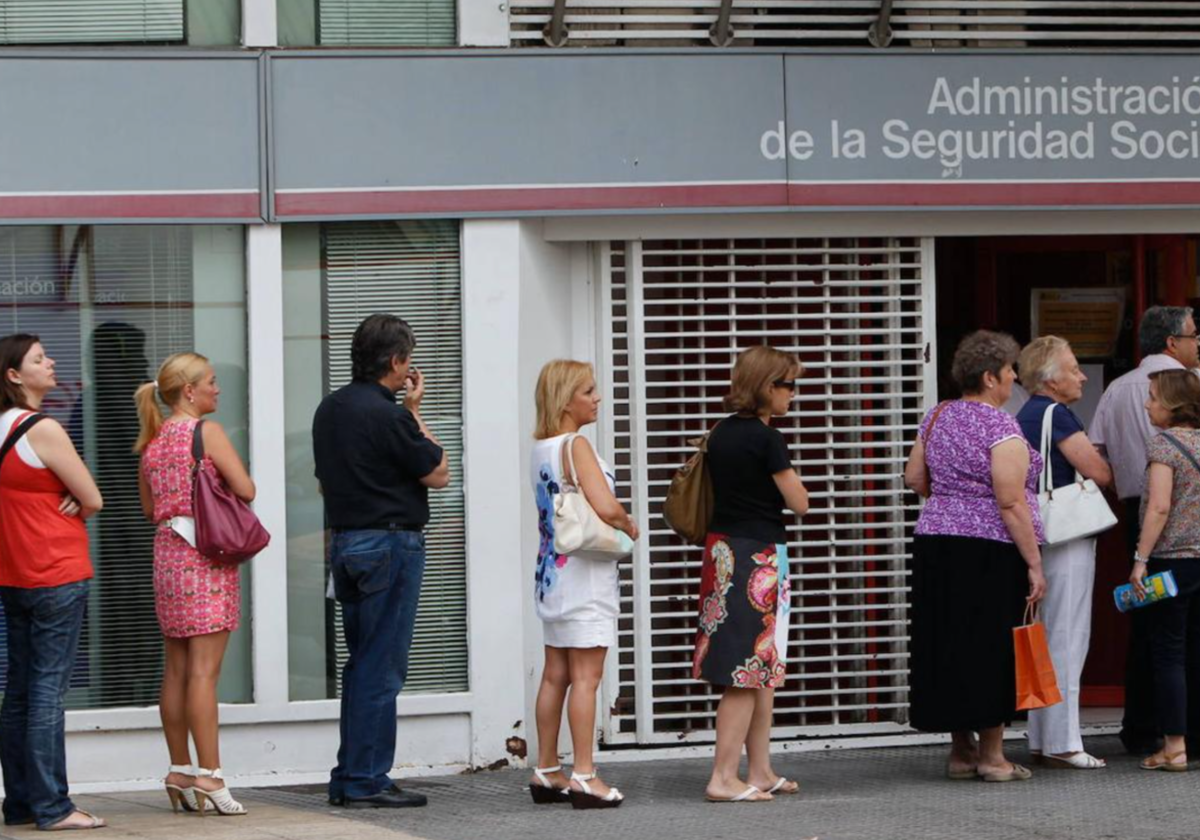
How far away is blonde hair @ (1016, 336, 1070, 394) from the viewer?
859 centimetres

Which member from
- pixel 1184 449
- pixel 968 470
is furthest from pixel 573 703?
pixel 1184 449

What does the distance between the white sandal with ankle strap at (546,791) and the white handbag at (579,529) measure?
897mm

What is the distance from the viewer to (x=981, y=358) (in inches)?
322

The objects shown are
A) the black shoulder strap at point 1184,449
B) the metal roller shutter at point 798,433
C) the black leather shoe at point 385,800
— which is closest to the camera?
the black leather shoe at point 385,800

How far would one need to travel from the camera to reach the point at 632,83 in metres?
8.98

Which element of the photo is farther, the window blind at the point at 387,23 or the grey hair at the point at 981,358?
the window blind at the point at 387,23

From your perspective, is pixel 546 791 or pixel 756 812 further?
pixel 546 791

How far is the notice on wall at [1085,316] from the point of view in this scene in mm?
10594

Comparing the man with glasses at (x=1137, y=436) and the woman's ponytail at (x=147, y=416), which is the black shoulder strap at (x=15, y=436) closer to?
the woman's ponytail at (x=147, y=416)

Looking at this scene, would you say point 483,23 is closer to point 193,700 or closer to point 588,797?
point 193,700

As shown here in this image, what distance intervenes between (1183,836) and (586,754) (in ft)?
7.20

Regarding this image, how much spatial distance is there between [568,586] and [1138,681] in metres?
2.79

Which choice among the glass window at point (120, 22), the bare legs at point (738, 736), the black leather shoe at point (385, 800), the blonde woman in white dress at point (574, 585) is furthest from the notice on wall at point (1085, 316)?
the black leather shoe at point (385, 800)

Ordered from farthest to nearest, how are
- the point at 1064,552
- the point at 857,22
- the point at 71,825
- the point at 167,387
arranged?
the point at 857,22
the point at 1064,552
the point at 167,387
the point at 71,825
